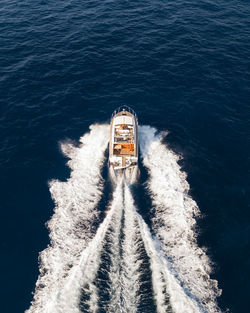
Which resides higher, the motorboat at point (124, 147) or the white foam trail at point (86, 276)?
the motorboat at point (124, 147)

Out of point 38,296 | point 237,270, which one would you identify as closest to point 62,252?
point 38,296

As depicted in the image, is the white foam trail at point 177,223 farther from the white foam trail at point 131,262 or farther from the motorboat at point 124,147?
the white foam trail at point 131,262

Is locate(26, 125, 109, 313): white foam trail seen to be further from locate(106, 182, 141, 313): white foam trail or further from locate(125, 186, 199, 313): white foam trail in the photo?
locate(125, 186, 199, 313): white foam trail

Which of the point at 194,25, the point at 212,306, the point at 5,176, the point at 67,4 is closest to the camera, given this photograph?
the point at 212,306

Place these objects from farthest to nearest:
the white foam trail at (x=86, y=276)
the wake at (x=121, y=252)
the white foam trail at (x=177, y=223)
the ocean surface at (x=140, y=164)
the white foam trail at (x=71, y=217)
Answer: the ocean surface at (x=140, y=164) → the white foam trail at (x=71, y=217) → the white foam trail at (x=177, y=223) → the wake at (x=121, y=252) → the white foam trail at (x=86, y=276)

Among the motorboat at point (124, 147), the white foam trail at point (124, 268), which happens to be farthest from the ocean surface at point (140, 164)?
the motorboat at point (124, 147)

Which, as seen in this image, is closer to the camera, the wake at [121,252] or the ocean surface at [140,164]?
the wake at [121,252]

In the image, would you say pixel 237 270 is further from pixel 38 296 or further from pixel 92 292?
pixel 38 296

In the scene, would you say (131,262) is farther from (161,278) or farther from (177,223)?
(177,223)
